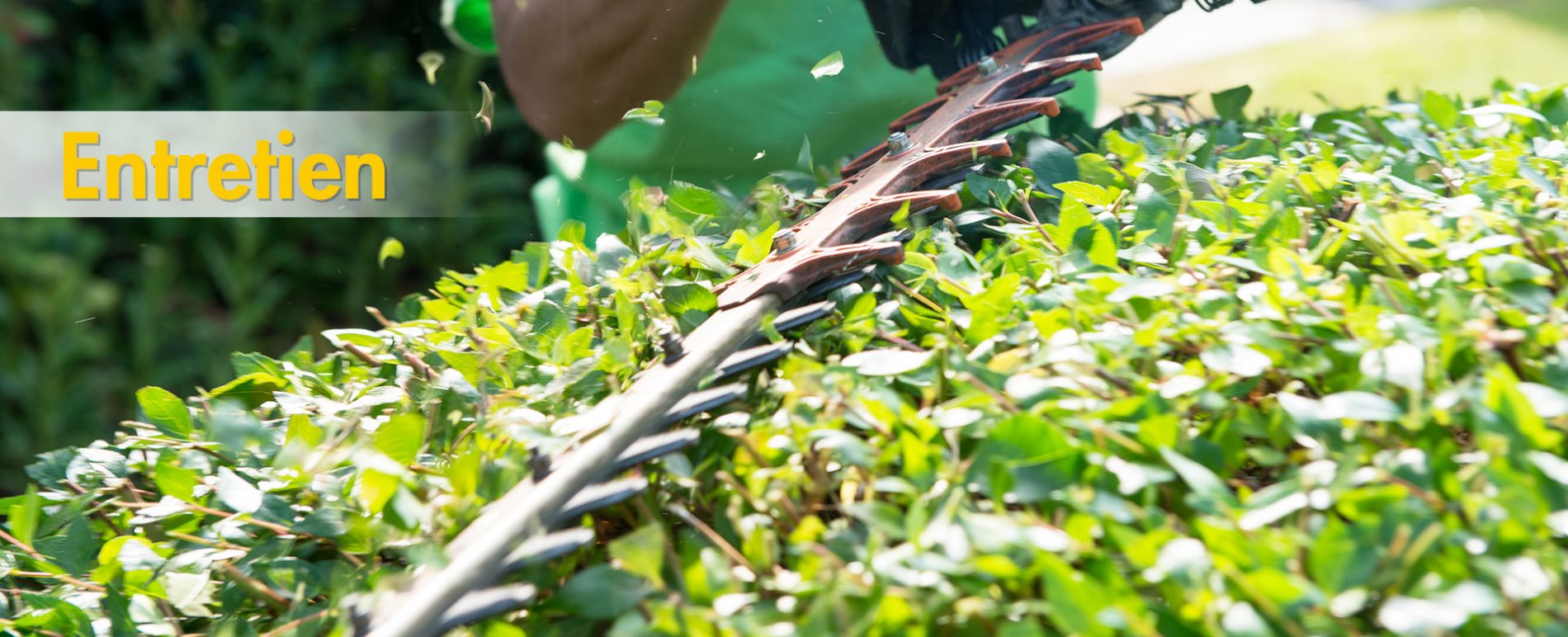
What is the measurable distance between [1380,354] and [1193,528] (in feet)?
0.45

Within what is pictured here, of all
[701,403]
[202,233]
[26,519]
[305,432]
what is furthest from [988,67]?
[202,233]

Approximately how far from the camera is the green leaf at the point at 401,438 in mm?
651

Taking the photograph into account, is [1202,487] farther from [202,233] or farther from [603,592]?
[202,233]

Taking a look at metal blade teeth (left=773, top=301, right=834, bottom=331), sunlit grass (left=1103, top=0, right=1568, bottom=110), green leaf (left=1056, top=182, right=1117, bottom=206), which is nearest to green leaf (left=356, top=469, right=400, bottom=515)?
metal blade teeth (left=773, top=301, right=834, bottom=331)

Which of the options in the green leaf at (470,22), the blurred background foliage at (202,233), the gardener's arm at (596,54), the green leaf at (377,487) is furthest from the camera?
the blurred background foliage at (202,233)

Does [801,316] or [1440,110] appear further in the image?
[1440,110]

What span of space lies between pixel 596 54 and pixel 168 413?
0.82 meters

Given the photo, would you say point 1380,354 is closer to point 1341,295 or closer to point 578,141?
point 1341,295

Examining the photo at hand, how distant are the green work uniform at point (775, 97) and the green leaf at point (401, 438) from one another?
3.63 ft

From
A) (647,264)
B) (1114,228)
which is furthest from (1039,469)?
(647,264)

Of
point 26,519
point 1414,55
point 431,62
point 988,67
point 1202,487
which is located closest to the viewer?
point 1202,487

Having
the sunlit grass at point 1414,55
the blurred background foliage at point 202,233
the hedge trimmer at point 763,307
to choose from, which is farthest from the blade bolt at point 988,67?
the sunlit grass at point 1414,55

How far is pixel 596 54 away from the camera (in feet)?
4.83

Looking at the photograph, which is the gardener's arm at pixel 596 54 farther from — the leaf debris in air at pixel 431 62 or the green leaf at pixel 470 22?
the green leaf at pixel 470 22
